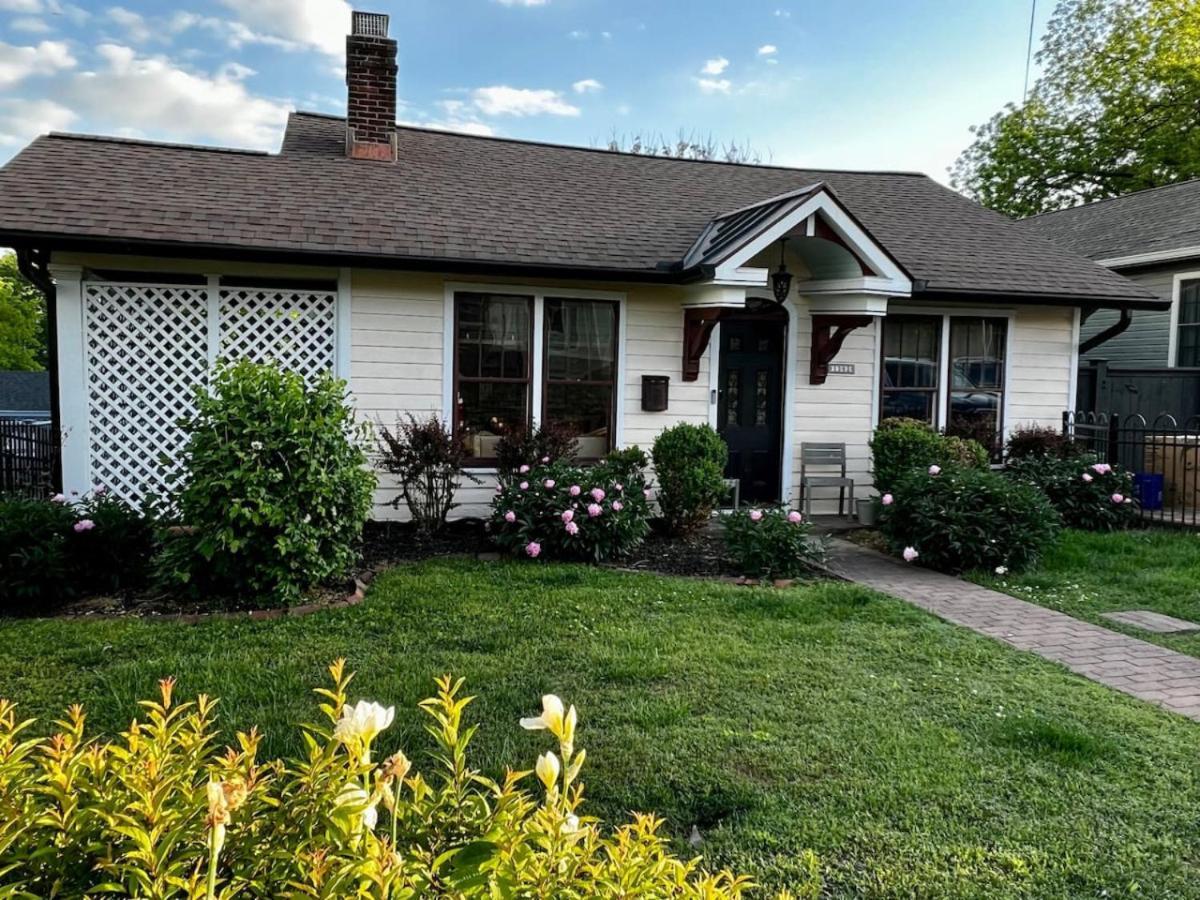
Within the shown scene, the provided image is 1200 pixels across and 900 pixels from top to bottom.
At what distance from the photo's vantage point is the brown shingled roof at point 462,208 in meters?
8.43

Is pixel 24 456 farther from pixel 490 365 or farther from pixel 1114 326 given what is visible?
pixel 1114 326

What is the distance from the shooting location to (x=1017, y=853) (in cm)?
308

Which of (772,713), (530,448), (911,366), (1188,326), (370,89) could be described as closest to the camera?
(772,713)

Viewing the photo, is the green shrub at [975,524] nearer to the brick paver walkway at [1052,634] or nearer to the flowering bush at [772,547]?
the brick paver walkway at [1052,634]

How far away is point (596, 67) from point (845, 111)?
7667mm

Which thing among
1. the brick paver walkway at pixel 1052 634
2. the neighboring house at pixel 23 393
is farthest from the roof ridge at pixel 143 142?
the neighboring house at pixel 23 393

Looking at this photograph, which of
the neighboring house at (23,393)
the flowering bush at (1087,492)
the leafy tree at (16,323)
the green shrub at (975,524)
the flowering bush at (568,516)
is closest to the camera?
the flowering bush at (568,516)

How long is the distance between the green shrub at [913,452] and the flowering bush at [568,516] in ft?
10.7

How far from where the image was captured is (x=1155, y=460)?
11406mm

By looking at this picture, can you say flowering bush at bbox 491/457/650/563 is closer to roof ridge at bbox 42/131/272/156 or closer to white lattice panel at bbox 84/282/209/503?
white lattice panel at bbox 84/282/209/503

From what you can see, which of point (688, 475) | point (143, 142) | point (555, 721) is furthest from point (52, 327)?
point (555, 721)

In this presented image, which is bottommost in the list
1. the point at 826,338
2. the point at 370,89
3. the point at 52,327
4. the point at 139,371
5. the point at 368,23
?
the point at 139,371

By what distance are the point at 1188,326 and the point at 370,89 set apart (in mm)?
13354

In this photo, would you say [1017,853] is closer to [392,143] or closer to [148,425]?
[148,425]
